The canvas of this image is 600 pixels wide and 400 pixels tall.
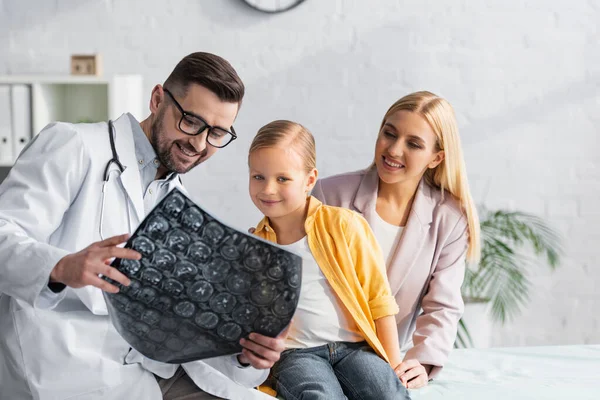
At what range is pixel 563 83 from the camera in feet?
11.7

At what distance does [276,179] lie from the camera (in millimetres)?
1748

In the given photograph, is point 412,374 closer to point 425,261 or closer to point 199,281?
point 425,261

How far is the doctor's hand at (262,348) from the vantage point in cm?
134

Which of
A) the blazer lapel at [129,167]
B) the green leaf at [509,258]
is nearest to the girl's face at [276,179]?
the blazer lapel at [129,167]

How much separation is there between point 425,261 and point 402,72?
1.58 meters

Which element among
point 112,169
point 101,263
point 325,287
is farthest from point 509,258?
point 101,263

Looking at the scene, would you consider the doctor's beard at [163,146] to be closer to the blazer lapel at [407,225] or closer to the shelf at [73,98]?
the blazer lapel at [407,225]

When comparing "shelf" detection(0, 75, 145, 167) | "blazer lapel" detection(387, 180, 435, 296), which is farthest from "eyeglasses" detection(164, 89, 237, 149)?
"shelf" detection(0, 75, 145, 167)

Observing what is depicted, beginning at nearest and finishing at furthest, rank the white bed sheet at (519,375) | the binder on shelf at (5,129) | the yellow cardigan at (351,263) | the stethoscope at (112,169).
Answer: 1. the stethoscope at (112,169)
2. the yellow cardigan at (351,263)
3. the white bed sheet at (519,375)
4. the binder on shelf at (5,129)

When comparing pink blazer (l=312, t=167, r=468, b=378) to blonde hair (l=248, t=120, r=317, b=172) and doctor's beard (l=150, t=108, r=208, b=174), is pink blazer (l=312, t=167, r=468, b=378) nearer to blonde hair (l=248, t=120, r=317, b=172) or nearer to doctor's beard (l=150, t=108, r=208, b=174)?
blonde hair (l=248, t=120, r=317, b=172)

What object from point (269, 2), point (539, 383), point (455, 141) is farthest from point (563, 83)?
point (539, 383)

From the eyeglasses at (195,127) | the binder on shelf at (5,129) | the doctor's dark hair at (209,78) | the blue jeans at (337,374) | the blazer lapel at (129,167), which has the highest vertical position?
the doctor's dark hair at (209,78)

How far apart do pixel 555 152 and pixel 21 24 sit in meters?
2.49

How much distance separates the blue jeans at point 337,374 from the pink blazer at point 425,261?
0.99ft
